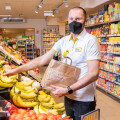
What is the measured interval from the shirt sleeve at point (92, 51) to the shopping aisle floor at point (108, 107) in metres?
2.88

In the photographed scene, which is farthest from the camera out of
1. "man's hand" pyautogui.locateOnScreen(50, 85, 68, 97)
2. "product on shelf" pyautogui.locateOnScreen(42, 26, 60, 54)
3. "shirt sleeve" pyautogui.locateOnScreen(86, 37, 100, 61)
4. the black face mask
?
"product on shelf" pyautogui.locateOnScreen(42, 26, 60, 54)

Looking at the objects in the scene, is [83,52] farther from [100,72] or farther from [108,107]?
[100,72]

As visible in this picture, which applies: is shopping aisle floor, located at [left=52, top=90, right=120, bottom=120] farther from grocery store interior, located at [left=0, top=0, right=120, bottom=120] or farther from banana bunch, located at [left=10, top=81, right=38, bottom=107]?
banana bunch, located at [left=10, top=81, right=38, bottom=107]

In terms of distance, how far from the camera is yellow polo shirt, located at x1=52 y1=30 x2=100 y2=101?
170 centimetres

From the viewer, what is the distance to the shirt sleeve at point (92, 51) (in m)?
1.66

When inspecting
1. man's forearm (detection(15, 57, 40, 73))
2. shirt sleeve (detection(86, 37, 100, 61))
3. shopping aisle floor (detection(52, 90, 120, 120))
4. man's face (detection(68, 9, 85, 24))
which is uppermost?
man's face (detection(68, 9, 85, 24))

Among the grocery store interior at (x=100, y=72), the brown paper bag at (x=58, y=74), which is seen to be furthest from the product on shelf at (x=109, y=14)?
the brown paper bag at (x=58, y=74)

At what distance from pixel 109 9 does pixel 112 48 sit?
1.26 m

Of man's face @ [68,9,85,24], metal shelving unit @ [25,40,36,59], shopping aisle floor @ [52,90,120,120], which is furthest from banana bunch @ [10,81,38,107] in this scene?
metal shelving unit @ [25,40,36,59]

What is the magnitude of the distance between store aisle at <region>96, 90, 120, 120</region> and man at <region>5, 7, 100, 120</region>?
2498 millimetres

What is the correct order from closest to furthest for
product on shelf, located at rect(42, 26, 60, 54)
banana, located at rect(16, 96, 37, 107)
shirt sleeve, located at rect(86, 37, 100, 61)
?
1. shirt sleeve, located at rect(86, 37, 100, 61)
2. banana, located at rect(16, 96, 37, 107)
3. product on shelf, located at rect(42, 26, 60, 54)

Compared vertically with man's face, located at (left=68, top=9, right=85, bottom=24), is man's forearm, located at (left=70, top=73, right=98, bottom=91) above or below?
below

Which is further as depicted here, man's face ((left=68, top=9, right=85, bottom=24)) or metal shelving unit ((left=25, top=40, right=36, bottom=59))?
metal shelving unit ((left=25, top=40, right=36, bottom=59))

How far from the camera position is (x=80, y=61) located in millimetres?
1796
